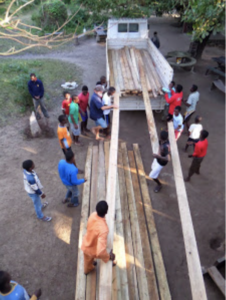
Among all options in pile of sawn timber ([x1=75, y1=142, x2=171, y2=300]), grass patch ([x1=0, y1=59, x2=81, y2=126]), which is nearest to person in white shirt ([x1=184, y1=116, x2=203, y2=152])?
pile of sawn timber ([x1=75, y1=142, x2=171, y2=300])

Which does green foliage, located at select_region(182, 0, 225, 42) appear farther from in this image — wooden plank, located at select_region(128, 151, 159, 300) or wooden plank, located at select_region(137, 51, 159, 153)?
wooden plank, located at select_region(128, 151, 159, 300)

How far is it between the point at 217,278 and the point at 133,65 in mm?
6812

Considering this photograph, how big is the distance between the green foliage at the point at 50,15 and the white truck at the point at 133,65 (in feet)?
27.3

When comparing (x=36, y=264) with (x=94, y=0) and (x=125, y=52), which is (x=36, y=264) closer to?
(x=125, y=52)

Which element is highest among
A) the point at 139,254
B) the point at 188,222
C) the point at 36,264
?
the point at 188,222

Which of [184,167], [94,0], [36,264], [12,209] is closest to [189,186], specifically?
[184,167]

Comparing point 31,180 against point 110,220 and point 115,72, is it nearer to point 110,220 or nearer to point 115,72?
point 110,220

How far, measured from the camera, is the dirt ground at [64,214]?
3703 millimetres

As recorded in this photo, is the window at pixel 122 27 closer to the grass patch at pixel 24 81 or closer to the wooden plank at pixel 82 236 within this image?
the grass patch at pixel 24 81

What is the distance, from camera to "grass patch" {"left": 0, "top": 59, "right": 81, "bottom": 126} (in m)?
7.63

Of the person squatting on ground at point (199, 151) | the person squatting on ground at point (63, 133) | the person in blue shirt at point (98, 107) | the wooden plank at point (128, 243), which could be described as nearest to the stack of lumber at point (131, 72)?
the person in blue shirt at point (98, 107)

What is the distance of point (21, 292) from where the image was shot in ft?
8.26

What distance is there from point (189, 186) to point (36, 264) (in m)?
3.69

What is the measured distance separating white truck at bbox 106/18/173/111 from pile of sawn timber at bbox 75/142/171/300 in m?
2.08
